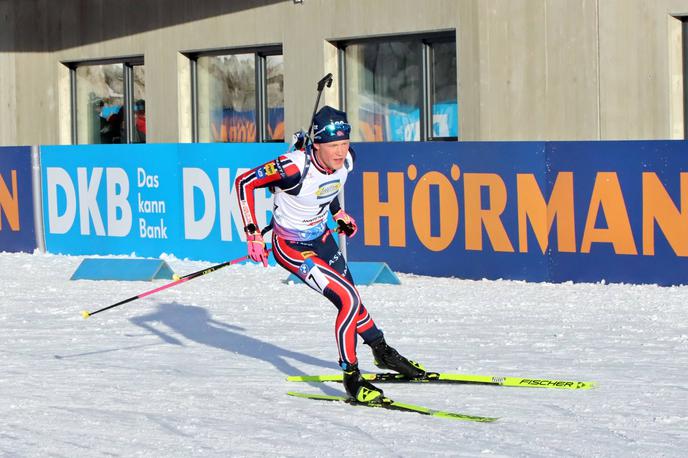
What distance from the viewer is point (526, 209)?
46.1 feet

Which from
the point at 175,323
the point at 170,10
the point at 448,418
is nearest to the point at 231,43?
the point at 170,10

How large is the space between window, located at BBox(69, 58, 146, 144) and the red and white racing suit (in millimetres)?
14260

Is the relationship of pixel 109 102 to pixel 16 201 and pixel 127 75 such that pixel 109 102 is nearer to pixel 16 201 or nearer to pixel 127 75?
pixel 127 75

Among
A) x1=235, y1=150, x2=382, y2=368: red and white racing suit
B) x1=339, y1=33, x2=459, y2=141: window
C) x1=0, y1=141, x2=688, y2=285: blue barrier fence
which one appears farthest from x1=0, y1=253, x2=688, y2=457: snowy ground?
x1=339, y1=33, x2=459, y2=141: window

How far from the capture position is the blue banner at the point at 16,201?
62.0 ft

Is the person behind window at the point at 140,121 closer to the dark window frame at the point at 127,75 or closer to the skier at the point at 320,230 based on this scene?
the dark window frame at the point at 127,75

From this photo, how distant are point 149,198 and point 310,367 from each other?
8.24 metres

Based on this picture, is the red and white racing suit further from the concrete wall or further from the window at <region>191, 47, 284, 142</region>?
the window at <region>191, 47, 284, 142</region>

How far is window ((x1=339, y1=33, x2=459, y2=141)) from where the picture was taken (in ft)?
60.1

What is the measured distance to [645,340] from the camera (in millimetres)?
10547

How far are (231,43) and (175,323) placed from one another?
363 inches

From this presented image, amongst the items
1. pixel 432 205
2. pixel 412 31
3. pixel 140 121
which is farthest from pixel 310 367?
pixel 140 121

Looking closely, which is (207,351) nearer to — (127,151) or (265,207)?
(265,207)

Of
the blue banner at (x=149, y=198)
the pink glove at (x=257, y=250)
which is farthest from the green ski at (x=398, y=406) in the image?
the blue banner at (x=149, y=198)
